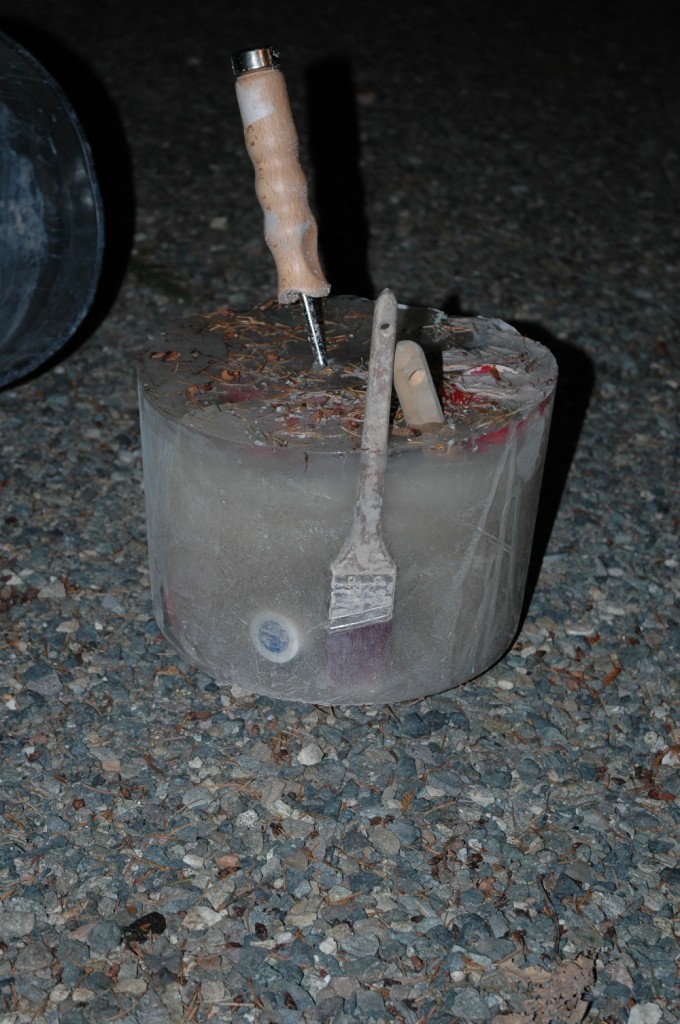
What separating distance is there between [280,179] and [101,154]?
7.86ft

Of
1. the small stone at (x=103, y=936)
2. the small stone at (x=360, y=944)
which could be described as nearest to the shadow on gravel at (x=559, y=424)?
the small stone at (x=360, y=944)

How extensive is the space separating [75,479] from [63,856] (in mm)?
954

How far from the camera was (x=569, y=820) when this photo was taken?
66.9 inches

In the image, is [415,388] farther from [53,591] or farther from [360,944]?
[53,591]

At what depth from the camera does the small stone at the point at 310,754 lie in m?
1.76

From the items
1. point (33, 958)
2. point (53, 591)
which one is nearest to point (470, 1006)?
point (33, 958)

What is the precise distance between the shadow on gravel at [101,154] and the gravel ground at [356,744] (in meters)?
0.02

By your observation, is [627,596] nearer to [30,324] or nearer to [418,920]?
[418,920]

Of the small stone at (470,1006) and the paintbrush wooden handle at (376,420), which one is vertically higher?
the paintbrush wooden handle at (376,420)

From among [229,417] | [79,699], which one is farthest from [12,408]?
[229,417]

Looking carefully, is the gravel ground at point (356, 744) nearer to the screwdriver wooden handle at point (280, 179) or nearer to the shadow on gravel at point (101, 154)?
the shadow on gravel at point (101, 154)

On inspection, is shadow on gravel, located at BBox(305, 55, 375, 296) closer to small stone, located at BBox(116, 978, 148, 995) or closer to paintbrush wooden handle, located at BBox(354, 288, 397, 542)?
paintbrush wooden handle, located at BBox(354, 288, 397, 542)

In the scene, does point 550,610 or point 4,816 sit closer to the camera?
point 4,816

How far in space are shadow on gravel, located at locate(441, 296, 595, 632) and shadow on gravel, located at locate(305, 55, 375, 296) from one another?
0.98 feet
